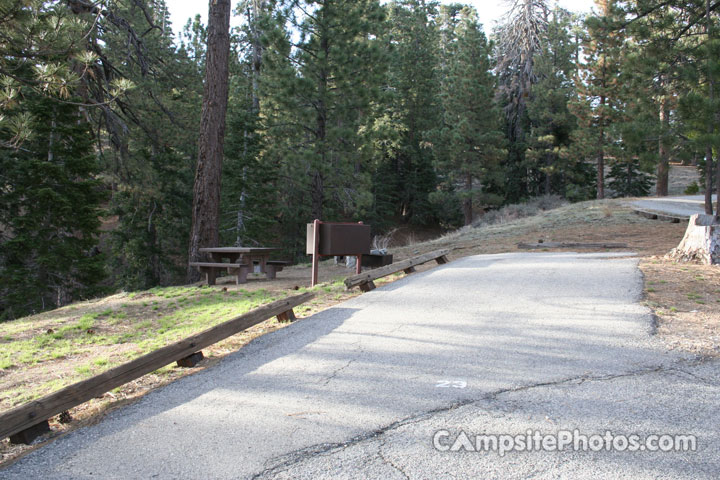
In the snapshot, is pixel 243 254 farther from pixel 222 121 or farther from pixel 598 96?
pixel 598 96

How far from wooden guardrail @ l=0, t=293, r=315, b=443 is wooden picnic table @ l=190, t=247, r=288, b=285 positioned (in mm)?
5643

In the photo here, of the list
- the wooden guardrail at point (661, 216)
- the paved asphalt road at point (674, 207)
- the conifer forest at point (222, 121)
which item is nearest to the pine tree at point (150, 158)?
the conifer forest at point (222, 121)

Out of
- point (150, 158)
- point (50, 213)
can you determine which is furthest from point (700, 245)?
point (150, 158)

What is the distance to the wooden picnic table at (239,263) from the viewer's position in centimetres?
→ 1099

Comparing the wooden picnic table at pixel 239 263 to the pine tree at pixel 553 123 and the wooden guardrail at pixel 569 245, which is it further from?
the pine tree at pixel 553 123

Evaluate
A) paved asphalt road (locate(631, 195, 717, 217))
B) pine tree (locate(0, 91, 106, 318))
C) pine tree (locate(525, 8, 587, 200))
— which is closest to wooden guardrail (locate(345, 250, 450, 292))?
pine tree (locate(0, 91, 106, 318))

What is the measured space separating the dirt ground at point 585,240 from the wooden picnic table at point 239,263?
0.31 metres

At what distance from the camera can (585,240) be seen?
49.1ft

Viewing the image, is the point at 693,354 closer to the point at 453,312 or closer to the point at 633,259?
the point at 453,312

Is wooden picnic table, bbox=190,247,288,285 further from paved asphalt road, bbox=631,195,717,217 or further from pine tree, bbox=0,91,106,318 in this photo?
paved asphalt road, bbox=631,195,717,217

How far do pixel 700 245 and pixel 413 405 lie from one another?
7.91 meters

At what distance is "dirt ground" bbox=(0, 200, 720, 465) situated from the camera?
4191 mm

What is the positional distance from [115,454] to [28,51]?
513 cm

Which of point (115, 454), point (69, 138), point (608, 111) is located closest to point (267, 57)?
point (69, 138)
